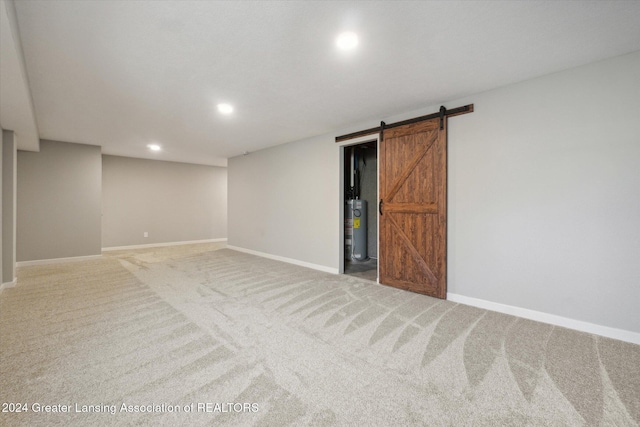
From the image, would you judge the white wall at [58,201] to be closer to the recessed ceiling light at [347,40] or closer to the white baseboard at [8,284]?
the white baseboard at [8,284]

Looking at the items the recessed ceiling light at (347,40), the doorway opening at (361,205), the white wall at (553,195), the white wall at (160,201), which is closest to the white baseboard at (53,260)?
the white wall at (160,201)

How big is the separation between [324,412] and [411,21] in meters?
2.70

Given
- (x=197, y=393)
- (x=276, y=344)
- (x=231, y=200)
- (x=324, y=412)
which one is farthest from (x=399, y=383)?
(x=231, y=200)

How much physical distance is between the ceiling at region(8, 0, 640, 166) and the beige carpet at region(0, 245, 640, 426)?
8.37 feet

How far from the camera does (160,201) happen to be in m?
7.77

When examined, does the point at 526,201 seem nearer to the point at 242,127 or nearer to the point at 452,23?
the point at 452,23

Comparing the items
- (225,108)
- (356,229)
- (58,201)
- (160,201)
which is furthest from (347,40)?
(160,201)

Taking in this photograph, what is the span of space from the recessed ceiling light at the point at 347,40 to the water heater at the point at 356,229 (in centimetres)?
364

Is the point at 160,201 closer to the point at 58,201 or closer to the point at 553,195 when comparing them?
the point at 58,201

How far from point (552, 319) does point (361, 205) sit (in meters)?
3.58

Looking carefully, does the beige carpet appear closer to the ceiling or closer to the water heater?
the water heater

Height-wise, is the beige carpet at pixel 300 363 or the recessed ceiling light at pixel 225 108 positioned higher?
the recessed ceiling light at pixel 225 108

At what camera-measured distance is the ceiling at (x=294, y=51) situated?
183cm

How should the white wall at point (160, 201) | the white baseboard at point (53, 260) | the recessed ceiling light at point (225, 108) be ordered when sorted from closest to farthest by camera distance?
the recessed ceiling light at point (225, 108)
the white baseboard at point (53, 260)
the white wall at point (160, 201)
